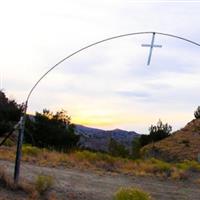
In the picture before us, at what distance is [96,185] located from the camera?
798 inches

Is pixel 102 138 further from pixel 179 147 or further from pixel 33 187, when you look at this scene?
pixel 33 187

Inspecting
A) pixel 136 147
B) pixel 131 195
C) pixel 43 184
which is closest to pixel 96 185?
pixel 43 184

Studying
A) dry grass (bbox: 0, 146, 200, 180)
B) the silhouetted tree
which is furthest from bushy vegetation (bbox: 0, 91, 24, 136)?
dry grass (bbox: 0, 146, 200, 180)

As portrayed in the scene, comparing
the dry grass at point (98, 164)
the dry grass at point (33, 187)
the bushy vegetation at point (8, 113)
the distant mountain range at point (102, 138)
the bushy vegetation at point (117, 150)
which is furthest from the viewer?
the distant mountain range at point (102, 138)

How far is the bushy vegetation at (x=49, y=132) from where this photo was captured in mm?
41938

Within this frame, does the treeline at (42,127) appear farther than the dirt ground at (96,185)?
Yes

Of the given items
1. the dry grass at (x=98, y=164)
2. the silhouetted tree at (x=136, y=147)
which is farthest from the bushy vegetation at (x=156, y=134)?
the dry grass at (x=98, y=164)

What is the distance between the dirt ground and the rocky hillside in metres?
14.4

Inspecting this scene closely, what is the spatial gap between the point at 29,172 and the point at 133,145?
2977cm

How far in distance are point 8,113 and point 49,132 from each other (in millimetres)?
3156

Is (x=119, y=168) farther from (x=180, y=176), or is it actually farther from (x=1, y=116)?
(x=1, y=116)

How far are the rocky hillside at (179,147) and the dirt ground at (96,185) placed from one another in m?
14.4

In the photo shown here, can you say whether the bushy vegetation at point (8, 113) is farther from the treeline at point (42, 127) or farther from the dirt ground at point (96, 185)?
the dirt ground at point (96, 185)

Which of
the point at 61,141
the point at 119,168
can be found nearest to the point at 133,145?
the point at 61,141
